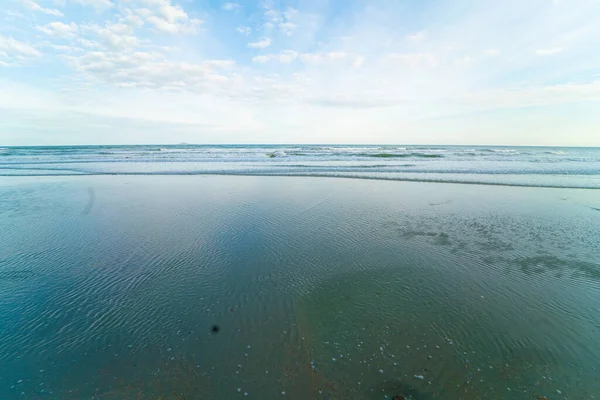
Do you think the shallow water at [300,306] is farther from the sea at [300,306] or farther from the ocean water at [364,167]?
the ocean water at [364,167]

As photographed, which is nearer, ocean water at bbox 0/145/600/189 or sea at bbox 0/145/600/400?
sea at bbox 0/145/600/400

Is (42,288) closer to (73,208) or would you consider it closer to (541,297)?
(73,208)

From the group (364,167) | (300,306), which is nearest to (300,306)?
(300,306)

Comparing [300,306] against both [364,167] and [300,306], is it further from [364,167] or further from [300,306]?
[364,167]

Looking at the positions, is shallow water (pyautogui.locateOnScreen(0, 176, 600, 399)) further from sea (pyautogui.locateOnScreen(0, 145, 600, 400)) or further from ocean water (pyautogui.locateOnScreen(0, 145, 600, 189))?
ocean water (pyautogui.locateOnScreen(0, 145, 600, 189))

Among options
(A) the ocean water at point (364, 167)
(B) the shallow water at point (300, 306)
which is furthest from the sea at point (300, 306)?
(A) the ocean water at point (364, 167)

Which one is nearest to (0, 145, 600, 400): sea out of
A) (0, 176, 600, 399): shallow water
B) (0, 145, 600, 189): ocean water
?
(0, 176, 600, 399): shallow water

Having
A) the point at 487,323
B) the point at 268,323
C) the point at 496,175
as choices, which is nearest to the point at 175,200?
the point at 268,323
